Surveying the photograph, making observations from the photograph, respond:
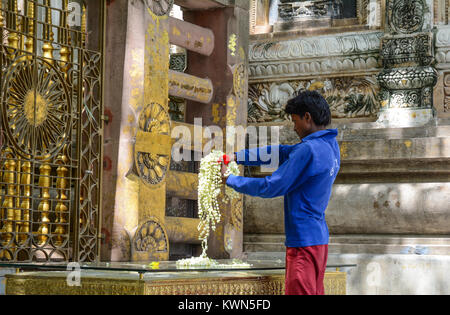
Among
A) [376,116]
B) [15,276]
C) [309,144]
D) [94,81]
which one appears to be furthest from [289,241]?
[376,116]

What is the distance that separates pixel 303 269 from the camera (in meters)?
4.46

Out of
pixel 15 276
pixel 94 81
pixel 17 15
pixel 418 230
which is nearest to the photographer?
pixel 15 276

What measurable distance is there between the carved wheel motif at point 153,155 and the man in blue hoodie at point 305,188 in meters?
1.86

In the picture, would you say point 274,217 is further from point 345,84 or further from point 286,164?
point 286,164

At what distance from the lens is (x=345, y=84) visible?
8.16 meters

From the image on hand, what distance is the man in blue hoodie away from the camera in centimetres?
446

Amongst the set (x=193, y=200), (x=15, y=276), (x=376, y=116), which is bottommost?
(x=15, y=276)

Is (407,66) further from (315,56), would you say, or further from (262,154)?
(262,154)

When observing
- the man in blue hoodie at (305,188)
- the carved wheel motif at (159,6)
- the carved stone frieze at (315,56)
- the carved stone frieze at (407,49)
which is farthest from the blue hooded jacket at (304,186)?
the carved stone frieze at (315,56)

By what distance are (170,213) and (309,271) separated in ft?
11.2

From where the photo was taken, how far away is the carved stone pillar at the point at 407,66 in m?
7.60

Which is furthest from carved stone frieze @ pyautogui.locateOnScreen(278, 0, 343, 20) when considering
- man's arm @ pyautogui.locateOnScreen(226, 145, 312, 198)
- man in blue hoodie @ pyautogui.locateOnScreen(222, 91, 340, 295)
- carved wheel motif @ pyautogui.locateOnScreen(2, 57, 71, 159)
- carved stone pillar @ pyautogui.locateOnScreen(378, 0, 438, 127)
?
man's arm @ pyautogui.locateOnScreen(226, 145, 312, 198)

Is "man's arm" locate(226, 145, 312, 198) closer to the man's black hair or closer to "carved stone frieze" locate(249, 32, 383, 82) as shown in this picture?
the man's black hair

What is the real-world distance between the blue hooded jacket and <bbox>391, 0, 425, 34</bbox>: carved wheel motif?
346cm
